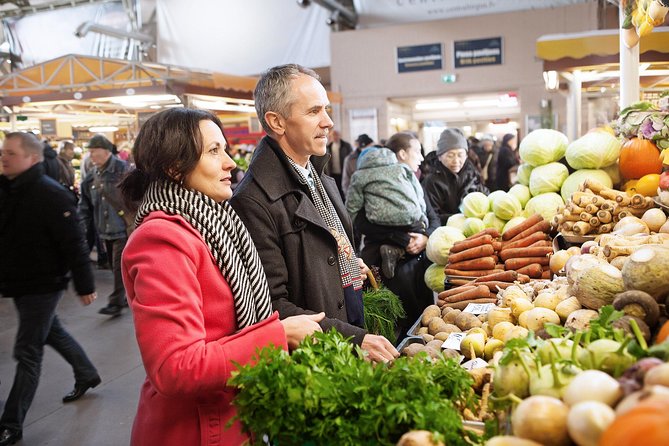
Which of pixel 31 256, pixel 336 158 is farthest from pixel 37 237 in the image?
pixel 336 158

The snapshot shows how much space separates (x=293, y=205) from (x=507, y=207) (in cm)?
228

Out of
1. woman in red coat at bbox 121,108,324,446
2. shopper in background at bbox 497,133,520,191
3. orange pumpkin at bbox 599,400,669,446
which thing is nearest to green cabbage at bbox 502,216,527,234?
woman in red coat at bbox 121,108,324,446

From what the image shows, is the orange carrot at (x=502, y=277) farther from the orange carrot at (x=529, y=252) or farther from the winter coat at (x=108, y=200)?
the winter coat at (x=108, y=200)

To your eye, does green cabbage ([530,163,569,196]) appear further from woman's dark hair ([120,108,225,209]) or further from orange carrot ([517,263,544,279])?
woman's dark hair ([120,108,225,209])

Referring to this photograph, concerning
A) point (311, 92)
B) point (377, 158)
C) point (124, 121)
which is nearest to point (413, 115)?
point (124, 121)

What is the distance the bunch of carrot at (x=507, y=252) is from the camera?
358cm

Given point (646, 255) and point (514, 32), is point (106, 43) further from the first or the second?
point (646, 255)

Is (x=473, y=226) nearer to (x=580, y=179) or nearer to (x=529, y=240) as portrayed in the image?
(x=529, y=240)

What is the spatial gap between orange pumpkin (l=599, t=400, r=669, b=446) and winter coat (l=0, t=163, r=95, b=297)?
3.66m

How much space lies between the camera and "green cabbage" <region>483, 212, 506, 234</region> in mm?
4207

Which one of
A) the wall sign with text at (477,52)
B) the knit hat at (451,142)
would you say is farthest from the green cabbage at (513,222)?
the wall sign with text at (477,52)

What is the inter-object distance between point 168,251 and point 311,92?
926 millimetres

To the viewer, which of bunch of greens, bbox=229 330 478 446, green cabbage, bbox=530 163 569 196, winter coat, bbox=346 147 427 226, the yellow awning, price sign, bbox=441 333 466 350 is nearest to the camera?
bunch of greens, bbox=229 330 478 446

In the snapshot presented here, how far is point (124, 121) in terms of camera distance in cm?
1538
